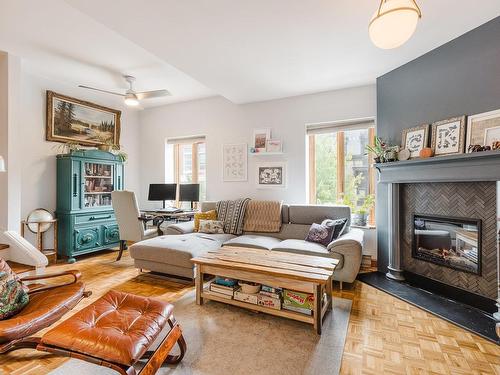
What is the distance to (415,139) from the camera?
2865 mm

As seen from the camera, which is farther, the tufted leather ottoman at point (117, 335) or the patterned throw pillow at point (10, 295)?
the patterned throw pillow at point (10, 295)

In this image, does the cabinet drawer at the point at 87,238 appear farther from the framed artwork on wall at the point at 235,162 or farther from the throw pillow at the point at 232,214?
the framed artwork on wall at the point at 235,162

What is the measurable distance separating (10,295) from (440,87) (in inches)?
158

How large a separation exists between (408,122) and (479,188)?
100cm

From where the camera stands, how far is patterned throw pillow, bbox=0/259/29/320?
161 cm

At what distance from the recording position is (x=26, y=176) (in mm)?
3701

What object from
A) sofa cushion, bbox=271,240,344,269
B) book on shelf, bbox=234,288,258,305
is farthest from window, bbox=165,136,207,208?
book on shelf, bbox=234,288,258,305

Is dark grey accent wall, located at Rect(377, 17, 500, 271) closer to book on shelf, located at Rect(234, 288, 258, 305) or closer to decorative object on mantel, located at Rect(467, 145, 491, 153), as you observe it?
decorative object on mantel, located at Rect(467, 145, 491, 153)

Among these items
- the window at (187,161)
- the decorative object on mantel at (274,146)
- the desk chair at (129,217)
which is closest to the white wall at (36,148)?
the desk chair at (129,217)

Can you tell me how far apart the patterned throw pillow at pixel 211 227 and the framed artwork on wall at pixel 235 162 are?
99 centimetres

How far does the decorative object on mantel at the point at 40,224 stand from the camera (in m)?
3.57

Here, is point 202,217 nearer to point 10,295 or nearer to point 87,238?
point 87,238

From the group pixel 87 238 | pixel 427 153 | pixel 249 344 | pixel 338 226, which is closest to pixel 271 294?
pixel 249 344

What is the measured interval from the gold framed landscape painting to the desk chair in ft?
4.49
